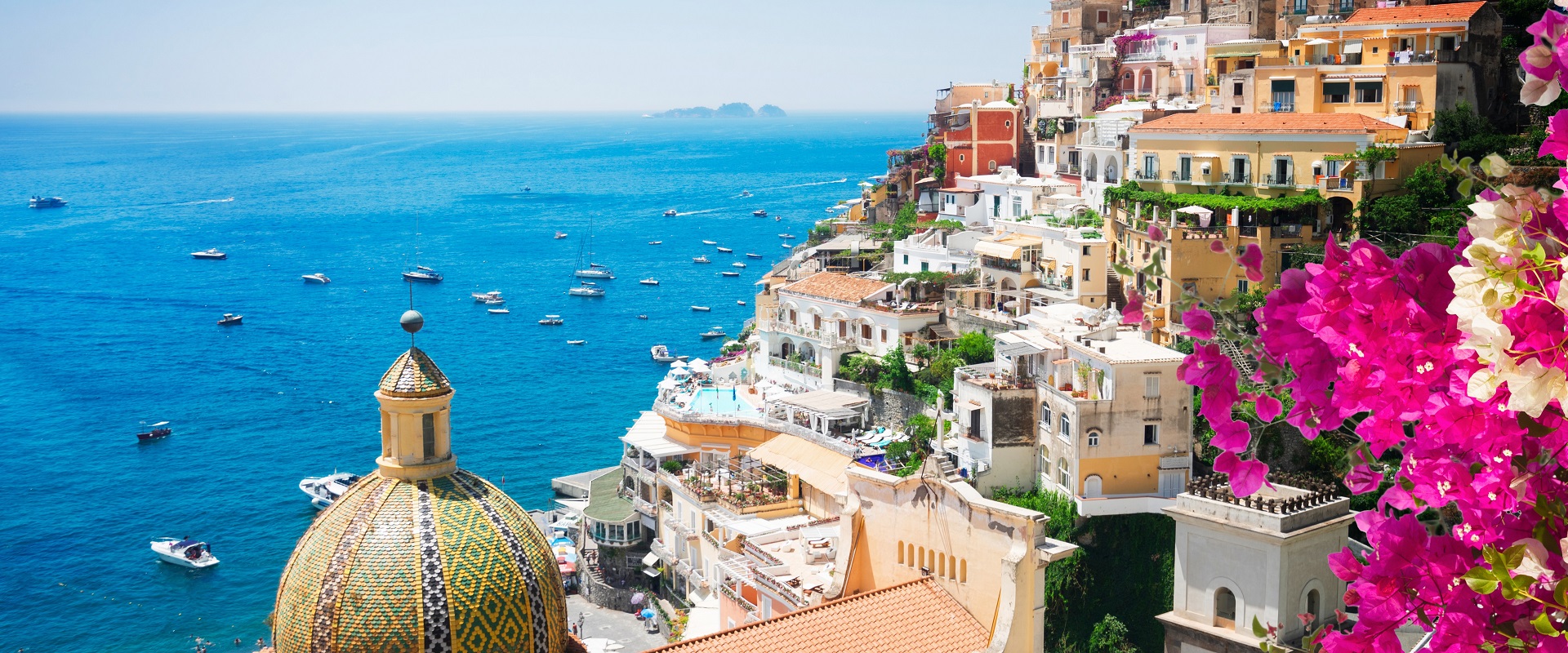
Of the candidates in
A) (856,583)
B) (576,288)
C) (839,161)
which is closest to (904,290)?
(856,583)

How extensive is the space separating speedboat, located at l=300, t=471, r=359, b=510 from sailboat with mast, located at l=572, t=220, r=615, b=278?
4510cm

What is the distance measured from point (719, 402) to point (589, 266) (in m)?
62.3

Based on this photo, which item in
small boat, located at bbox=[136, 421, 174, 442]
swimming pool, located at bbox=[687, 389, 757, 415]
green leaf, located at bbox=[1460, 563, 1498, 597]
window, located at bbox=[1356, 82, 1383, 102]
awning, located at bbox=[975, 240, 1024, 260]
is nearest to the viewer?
green leaf, located at bbox=[1460, 563, 1498, 597]

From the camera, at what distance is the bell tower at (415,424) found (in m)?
14.5

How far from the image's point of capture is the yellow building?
3469cm

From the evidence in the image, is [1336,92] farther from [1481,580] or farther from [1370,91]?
[1481,580]

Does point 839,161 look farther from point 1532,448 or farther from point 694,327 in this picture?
point 1532,448

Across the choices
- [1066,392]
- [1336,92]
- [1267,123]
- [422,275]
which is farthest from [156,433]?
[1336,92]

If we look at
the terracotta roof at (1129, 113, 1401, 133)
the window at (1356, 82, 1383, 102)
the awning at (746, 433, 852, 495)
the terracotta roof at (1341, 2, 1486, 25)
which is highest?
the terracotta roof at (1341, 2, 1486, 25)

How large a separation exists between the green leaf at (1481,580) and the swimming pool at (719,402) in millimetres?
34603

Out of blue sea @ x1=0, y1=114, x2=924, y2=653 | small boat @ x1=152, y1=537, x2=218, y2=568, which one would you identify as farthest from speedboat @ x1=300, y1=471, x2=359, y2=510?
small boat @ x1=152, y1=537, x2=218, y2=568

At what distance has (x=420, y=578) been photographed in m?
13.8

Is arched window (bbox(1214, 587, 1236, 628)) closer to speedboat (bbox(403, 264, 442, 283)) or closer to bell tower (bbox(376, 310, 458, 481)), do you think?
bell tower (bbox(376, 310, 458, 481))

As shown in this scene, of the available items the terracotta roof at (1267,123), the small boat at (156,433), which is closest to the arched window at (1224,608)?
the terracotta roof at (1267,123)
